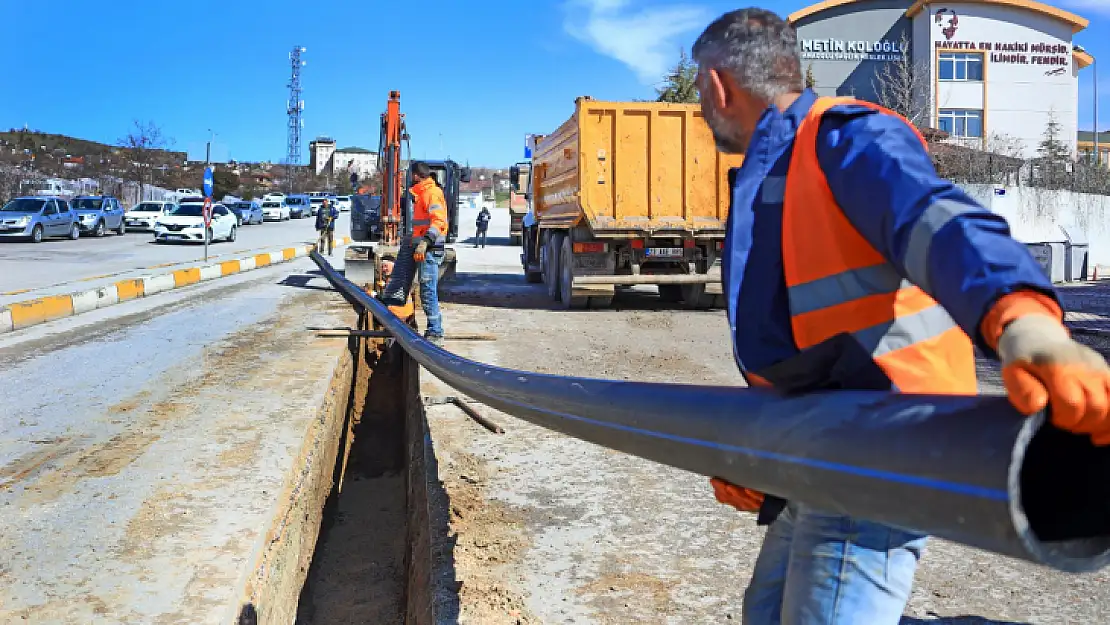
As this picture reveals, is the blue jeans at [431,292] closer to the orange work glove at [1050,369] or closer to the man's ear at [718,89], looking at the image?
the man's ear at [718,89]

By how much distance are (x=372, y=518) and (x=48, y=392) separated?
258cm

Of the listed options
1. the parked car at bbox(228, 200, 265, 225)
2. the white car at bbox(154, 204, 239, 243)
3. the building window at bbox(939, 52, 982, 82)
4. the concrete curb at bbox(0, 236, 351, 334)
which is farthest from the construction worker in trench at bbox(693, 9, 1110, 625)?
the parked car at bbox(228, 200, 265, 225)

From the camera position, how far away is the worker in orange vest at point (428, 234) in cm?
895

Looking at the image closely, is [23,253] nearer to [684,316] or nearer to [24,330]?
[24,330]

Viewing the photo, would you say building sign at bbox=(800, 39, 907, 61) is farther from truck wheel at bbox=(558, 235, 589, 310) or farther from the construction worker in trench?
the construction worker in trench

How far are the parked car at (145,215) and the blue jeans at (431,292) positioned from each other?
29.8 m

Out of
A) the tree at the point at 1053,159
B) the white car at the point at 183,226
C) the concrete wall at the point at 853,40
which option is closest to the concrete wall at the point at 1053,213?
the tree at the point at 1053,159

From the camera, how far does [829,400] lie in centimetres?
136

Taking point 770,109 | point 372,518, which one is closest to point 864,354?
point 770,109

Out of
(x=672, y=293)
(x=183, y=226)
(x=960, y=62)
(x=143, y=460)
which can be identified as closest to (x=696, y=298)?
(x=672, y=293)

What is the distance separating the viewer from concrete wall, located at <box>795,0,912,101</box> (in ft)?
122

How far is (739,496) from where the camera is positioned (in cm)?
192

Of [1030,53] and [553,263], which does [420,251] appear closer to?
[553,263]

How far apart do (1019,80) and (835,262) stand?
41529 mm
